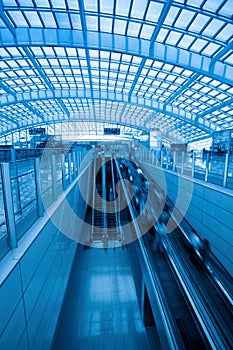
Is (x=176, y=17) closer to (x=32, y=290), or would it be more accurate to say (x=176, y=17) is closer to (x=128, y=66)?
(x=128, y=66)

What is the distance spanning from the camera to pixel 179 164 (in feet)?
25.9

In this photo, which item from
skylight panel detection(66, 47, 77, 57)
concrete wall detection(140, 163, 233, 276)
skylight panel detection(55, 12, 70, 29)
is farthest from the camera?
skylight panel detection(66, 47, 77, 57)

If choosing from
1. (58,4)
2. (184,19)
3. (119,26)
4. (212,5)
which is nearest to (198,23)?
(184,19)

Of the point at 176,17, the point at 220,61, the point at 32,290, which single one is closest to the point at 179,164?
the point at 32,290

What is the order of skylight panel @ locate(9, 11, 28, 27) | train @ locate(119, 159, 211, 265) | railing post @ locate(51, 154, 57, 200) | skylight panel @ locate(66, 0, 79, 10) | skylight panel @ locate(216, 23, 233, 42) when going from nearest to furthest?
railing post @ locate(51, 154, 57, 200) → train @ locate(119, 159, 211, 265) → skylight panel @ locate(66, 0, 79, 10) → skylight panel @ locate(216, 23, 233, 42) → skylight panel @ locate(9, 11, 28, 27)

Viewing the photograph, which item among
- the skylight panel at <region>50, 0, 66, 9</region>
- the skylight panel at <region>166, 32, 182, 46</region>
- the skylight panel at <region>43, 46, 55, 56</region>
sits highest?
the skylight panel at <region>50, 0, 66, 9</region>

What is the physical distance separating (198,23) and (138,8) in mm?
3668

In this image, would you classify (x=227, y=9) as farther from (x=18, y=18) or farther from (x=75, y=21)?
(x=18, y=18)

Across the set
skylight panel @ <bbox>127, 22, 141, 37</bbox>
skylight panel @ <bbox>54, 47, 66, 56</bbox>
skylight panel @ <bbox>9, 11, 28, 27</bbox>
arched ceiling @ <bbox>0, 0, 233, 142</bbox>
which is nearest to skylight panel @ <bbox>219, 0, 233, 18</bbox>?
arched ceiling @ <bbox>0, 0, 233, 142</bbox>

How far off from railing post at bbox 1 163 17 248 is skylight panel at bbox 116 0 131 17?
1356 cm

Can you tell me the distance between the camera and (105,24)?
44.3ft

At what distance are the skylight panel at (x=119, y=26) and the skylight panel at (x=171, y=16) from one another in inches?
107

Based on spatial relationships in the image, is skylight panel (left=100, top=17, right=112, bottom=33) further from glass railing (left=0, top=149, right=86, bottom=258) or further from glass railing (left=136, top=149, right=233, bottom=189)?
glass railing (left=0, top=149, right=86, bottom=258)

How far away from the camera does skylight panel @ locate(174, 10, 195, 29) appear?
11.5 metres
